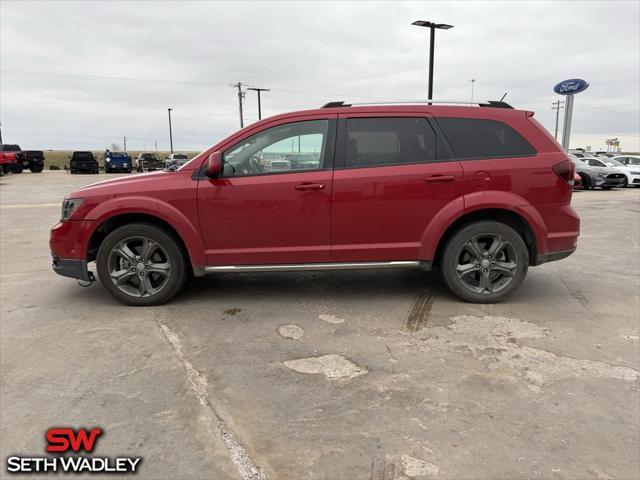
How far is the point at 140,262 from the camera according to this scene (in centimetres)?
447

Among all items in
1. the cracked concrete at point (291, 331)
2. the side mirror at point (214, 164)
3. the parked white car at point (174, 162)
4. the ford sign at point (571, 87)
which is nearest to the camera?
the cracked concrete at point (291, 331)

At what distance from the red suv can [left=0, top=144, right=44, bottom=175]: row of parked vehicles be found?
A: 2960 cm

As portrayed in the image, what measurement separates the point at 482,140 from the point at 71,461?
13.2 feet

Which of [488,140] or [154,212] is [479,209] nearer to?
[488,140]

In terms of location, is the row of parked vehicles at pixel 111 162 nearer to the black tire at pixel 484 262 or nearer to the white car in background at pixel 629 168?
the white car in background at pixel 629 168

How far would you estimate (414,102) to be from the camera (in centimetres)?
457

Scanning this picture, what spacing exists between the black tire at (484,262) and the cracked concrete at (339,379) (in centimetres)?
17

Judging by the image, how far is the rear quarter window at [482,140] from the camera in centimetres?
441

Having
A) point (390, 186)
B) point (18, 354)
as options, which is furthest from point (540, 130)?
point (18, 354)

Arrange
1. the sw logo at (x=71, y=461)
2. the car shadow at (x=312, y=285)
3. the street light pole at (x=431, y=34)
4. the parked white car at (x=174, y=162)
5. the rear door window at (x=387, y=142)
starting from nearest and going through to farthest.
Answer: the sw logo at (x=71, y=461), the rear door window at (x=387, y=142), the parked white car at (x=174, y=162), the car shadow at (x=312, y=285), the street light pole at (x=431, y=34)

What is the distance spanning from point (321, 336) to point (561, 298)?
2658mm

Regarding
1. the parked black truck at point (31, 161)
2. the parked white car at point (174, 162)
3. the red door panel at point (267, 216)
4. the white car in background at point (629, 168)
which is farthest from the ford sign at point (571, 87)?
the parked black truck at point (31, 161)

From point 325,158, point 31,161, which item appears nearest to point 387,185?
point 325,158

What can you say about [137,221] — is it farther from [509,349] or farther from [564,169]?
[564,169]
